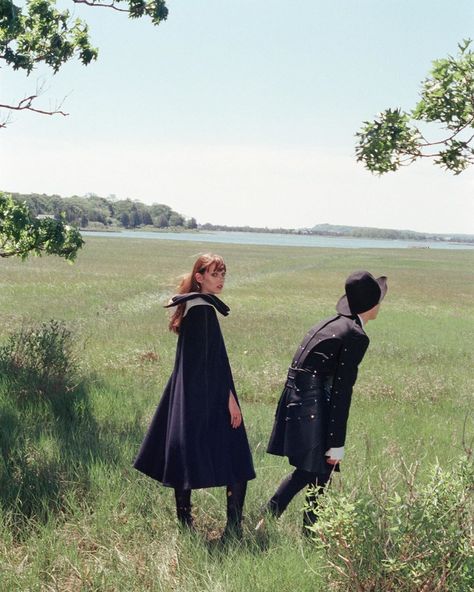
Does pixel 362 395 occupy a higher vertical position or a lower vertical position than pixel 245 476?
lower

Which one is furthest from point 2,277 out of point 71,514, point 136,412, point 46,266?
point 71,514

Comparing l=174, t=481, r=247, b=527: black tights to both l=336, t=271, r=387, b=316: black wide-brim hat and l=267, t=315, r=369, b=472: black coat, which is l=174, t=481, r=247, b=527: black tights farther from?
l=336, t=271, r=387, b=316: black wide-brim hat

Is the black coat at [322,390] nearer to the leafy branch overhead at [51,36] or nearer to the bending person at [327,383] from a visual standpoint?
the bending person at [327,383]

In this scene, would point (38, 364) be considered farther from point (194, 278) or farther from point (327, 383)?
point (327, 383)

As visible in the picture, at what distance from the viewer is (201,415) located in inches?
176

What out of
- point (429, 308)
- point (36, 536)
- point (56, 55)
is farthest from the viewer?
point (429, 308)

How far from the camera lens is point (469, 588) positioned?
3.22 m

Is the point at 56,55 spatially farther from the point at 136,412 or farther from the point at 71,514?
the point at 71,514

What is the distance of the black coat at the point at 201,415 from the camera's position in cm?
441

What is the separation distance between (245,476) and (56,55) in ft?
27.2

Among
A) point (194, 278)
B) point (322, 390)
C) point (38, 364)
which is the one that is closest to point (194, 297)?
point (194, 278)

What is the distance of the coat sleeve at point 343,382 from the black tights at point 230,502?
69 cm

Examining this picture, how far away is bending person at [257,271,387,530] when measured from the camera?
4.43 meters

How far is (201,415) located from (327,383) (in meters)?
0.85
